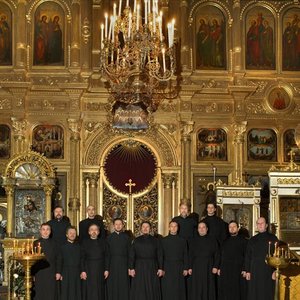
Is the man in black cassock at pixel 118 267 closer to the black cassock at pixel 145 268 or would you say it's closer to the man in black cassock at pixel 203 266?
the black cassock at pixel 145 268

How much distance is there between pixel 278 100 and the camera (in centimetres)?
2206

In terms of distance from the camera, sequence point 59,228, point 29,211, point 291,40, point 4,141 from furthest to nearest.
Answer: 1. point 291,40
2. point 4,141
3. point 29,211
4. point 59,228

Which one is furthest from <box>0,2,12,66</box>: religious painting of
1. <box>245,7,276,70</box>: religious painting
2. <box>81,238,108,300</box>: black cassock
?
<box>81,238,108,300</box>: black cassock

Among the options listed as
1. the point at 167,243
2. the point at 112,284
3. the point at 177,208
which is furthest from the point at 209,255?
the point at 177,208

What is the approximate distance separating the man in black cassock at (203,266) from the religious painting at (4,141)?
8.21 meters

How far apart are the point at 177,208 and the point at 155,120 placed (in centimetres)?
243

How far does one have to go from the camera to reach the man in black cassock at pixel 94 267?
1432cm

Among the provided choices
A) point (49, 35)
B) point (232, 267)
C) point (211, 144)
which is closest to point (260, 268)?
point (232, 267)

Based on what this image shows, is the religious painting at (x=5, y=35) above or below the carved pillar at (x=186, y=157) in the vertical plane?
above

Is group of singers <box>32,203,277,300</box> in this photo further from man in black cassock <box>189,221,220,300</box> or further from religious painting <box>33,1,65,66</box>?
religious painting <box>33,1,65,66</box>

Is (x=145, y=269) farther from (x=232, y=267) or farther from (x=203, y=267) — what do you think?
(x=232, y=267)

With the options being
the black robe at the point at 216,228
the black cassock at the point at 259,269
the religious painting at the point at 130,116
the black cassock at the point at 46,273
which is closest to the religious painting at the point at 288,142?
the religious painting at the point at 130,116

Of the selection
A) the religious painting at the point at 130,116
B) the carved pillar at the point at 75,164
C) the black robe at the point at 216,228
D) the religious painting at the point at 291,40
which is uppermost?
the religious painting at the point at 291,40

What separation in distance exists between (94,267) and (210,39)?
985 cm
